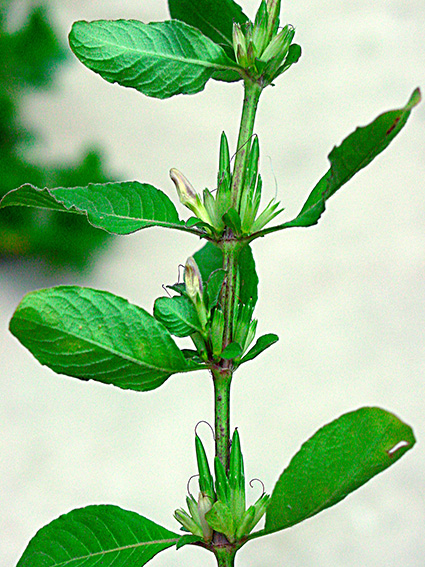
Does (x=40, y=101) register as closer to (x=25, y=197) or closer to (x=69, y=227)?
(x=69, y=227)

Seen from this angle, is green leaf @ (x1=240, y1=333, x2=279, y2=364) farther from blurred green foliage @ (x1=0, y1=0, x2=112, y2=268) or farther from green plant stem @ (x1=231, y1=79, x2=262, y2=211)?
blurred green foliage @ (x1=0, y1=0, x2=112, y2=268)

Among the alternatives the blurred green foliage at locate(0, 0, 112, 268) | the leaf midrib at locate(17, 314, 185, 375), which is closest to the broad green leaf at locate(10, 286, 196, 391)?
the leaf midrib at locate(17, 314, 185, 375)

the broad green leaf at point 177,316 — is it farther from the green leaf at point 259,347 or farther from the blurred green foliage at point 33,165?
the blurred green foliage at point 33,165

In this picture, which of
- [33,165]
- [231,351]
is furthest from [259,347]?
[33,165]

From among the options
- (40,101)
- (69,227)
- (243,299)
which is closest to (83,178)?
(69,227)

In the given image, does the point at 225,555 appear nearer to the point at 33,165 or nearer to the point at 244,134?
the point at 244,134
